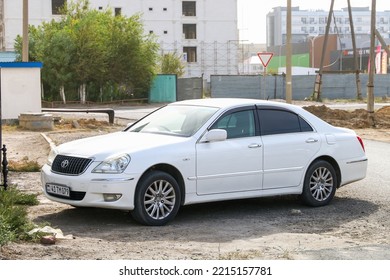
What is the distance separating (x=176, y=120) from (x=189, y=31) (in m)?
83.3

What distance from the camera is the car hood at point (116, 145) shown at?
9.87 meters

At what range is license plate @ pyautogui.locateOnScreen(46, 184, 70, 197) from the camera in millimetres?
9922

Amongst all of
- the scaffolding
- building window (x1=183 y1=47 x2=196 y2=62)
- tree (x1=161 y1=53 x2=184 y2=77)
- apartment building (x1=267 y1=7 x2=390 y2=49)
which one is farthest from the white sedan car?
apartment building (x1=267 y1=7 x2=390 y2=49)

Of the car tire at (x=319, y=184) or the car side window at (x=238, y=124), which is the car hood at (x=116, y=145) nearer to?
the car side window at (x=238, y=124)

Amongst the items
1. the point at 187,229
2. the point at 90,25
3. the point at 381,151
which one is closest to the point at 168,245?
the point at 187,229

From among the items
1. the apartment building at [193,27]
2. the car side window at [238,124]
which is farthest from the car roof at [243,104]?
the apartment building at [193,27]

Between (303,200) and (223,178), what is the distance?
Answer: 1548mm

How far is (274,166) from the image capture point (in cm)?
1104

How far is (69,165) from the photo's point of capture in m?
10.0

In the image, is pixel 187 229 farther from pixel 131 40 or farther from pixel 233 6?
pixel 233 6

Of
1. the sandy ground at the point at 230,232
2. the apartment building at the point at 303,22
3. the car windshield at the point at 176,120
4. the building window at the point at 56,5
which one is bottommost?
the sandy ground at the point at 230,232

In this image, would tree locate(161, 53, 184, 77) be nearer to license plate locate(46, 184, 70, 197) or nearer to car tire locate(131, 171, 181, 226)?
license plate locate(46, 184, 70, 197)

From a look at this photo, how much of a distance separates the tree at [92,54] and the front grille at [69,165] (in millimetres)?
39636

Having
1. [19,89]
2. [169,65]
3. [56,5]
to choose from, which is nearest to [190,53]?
[56,5]
